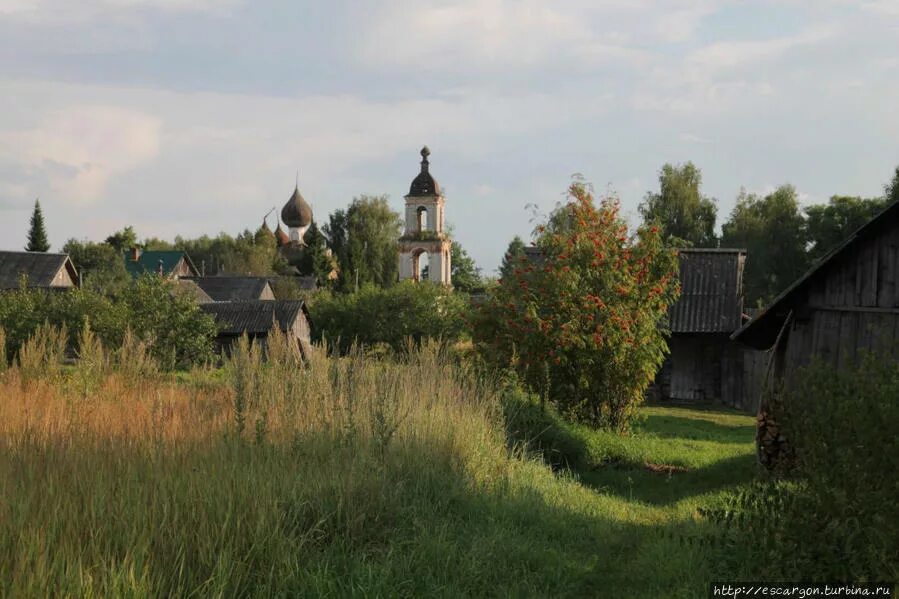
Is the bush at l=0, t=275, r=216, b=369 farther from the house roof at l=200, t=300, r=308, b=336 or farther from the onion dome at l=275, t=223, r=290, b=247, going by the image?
the onion dome at l=275, t=223, r=290, b=247

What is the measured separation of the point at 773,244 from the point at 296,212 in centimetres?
5763

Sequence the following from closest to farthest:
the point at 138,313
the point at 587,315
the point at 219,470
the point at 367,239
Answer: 1. the point at 219,470
2. the point at 587,315
3. the point at 138,313
4. the point at 367,239

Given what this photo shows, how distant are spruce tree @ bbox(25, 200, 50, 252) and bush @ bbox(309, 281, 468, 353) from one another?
48.4 m

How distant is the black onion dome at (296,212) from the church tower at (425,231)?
4428cm

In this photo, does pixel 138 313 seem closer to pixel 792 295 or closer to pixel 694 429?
pixel 694 429

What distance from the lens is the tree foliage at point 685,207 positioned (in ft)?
157

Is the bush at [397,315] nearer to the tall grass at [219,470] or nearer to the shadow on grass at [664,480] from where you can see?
the shadow on grass at [664,480]

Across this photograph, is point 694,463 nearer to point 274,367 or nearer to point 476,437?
point 476,437

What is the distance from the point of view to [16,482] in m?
5.25

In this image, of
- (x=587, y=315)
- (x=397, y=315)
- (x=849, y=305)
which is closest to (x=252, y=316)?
(x=397, y=315)

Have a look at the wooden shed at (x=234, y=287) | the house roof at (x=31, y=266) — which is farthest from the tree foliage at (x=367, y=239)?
the house roof at (x=31, y=266)

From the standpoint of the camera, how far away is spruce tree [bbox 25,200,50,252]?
75.1 meters

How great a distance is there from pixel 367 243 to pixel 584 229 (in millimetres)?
51477

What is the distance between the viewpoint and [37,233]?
75688 mm
